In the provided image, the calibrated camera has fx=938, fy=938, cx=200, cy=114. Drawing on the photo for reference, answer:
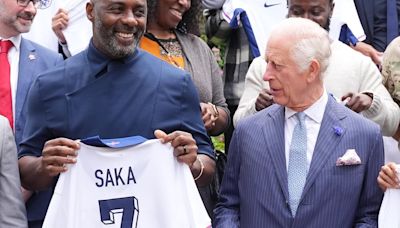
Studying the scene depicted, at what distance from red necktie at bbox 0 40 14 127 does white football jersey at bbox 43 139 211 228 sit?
1039 millimetres

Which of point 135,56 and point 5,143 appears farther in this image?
point 135,56

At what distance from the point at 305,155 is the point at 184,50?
1.48 meters

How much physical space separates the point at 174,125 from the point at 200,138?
0.18 m

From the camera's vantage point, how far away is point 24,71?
18.6 ft

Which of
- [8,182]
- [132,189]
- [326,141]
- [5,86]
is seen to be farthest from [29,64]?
[326,141]

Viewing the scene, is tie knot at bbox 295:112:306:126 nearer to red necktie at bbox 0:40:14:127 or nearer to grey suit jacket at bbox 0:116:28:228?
grey suit jacket at bbox 0:116:28:228

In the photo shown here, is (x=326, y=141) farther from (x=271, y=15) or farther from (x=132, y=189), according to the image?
(x=271, y=15)

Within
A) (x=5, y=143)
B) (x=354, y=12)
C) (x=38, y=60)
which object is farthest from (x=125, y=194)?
(x=354, y=12)

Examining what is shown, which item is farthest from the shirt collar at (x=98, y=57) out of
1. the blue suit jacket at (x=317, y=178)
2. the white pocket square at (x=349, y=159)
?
the white pocket square at (x=349, y=159)

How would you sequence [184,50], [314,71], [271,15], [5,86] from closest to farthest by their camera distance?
[314,71], [5,86], [184,50], [271,15]

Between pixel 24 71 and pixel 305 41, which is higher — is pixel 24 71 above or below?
below

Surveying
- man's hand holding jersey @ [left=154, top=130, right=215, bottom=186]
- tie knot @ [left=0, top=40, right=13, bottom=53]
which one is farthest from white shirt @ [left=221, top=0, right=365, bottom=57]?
man's hand holding jersey @ [left=154, top=130, right=215, bottom=186]

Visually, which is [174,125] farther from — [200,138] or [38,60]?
[38,60]

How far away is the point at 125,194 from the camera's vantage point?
4664 millimetres
